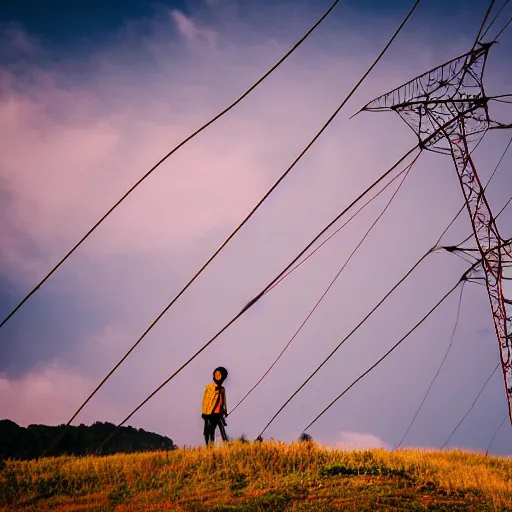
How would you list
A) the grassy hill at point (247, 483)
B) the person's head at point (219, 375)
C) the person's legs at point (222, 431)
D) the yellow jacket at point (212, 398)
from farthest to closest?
the person's legs at point (222, 431) → the person's head at point (219, 375) → the yellow jacket at point (212, 398) → the grassy hill at point (247, 483)

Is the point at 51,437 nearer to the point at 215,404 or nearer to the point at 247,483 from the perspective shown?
the point at 215,404

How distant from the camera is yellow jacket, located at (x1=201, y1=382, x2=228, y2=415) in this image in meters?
12.7

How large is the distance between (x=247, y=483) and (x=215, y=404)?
278 cm

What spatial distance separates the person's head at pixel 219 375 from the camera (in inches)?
506

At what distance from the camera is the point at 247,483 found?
10.2m

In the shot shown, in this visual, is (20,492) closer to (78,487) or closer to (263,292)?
(78,487)

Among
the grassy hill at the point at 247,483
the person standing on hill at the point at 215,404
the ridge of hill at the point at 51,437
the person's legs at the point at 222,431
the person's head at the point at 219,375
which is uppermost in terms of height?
the ridge of hill at the point at 51,437

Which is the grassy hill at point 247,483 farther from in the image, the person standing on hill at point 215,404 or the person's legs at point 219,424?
the person standing on hill at point 215,404

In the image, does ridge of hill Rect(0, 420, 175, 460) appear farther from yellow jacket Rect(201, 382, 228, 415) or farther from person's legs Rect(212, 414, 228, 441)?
yellow jacket Rect(201, 382, 228, 415)

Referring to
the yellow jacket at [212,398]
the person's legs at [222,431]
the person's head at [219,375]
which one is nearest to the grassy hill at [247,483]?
the person's legs at [222,431]

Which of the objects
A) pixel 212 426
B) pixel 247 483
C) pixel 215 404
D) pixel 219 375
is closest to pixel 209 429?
pixel 212 426

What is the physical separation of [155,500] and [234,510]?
5.93 ft

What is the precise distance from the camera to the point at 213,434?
519 inches

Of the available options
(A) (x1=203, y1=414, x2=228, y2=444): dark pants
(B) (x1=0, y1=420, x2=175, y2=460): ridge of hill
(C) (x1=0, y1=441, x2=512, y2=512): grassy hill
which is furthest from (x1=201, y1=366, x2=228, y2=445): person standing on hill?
(B) (x1=0, y1=420, x2=175, y2=460): ridge of hill
